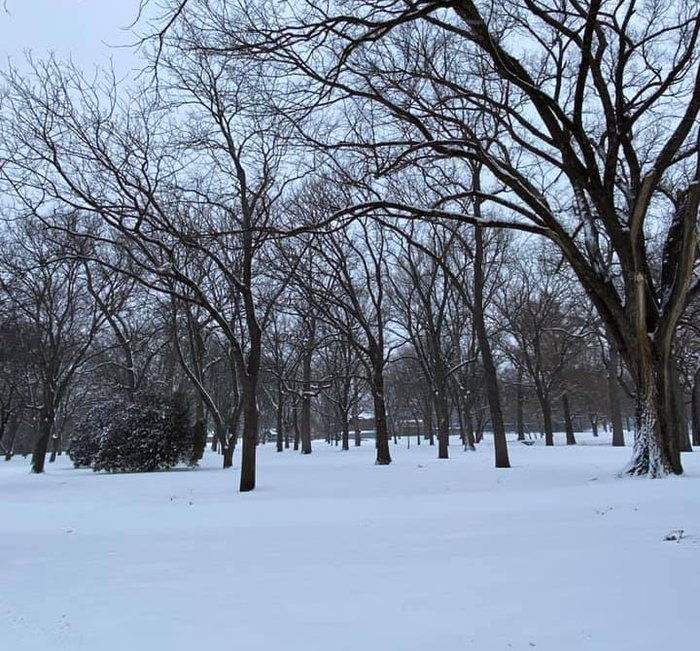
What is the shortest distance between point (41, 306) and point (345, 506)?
72.6 ft

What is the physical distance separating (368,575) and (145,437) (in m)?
18.0

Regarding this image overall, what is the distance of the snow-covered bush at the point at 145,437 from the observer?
21078 millimetres

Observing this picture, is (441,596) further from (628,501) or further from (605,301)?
(605,301)

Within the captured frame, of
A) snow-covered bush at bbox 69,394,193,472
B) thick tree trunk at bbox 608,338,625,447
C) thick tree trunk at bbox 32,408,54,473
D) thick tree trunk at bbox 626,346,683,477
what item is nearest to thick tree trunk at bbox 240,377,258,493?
thick tree trunk at bbox 626,346,683,477

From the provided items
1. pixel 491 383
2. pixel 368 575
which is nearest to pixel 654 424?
pixel 491 383

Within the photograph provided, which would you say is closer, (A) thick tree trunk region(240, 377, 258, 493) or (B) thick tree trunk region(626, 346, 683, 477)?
(B) thick tree trunk region(626, 346, 683, 477)

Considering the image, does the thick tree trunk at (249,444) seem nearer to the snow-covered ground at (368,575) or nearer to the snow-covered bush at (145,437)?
the snow-covered ground at (368,575)

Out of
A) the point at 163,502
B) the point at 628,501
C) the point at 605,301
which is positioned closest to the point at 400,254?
the point at 605,301

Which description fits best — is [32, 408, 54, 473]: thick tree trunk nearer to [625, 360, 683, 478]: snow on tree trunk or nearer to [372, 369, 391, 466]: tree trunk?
[372, 369, 391, 466]: tree trunk

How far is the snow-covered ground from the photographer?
3.47 m

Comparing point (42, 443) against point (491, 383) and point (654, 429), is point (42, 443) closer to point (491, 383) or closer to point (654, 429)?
point (491, 383)

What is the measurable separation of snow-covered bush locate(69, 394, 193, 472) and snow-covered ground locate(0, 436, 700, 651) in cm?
1144

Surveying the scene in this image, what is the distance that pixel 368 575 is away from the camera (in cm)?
486

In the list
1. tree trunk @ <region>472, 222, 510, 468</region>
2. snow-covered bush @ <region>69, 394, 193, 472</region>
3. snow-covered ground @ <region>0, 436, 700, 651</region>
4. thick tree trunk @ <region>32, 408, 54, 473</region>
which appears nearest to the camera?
snow-covered ground @ <region>0, 436, 700, 651</region>
